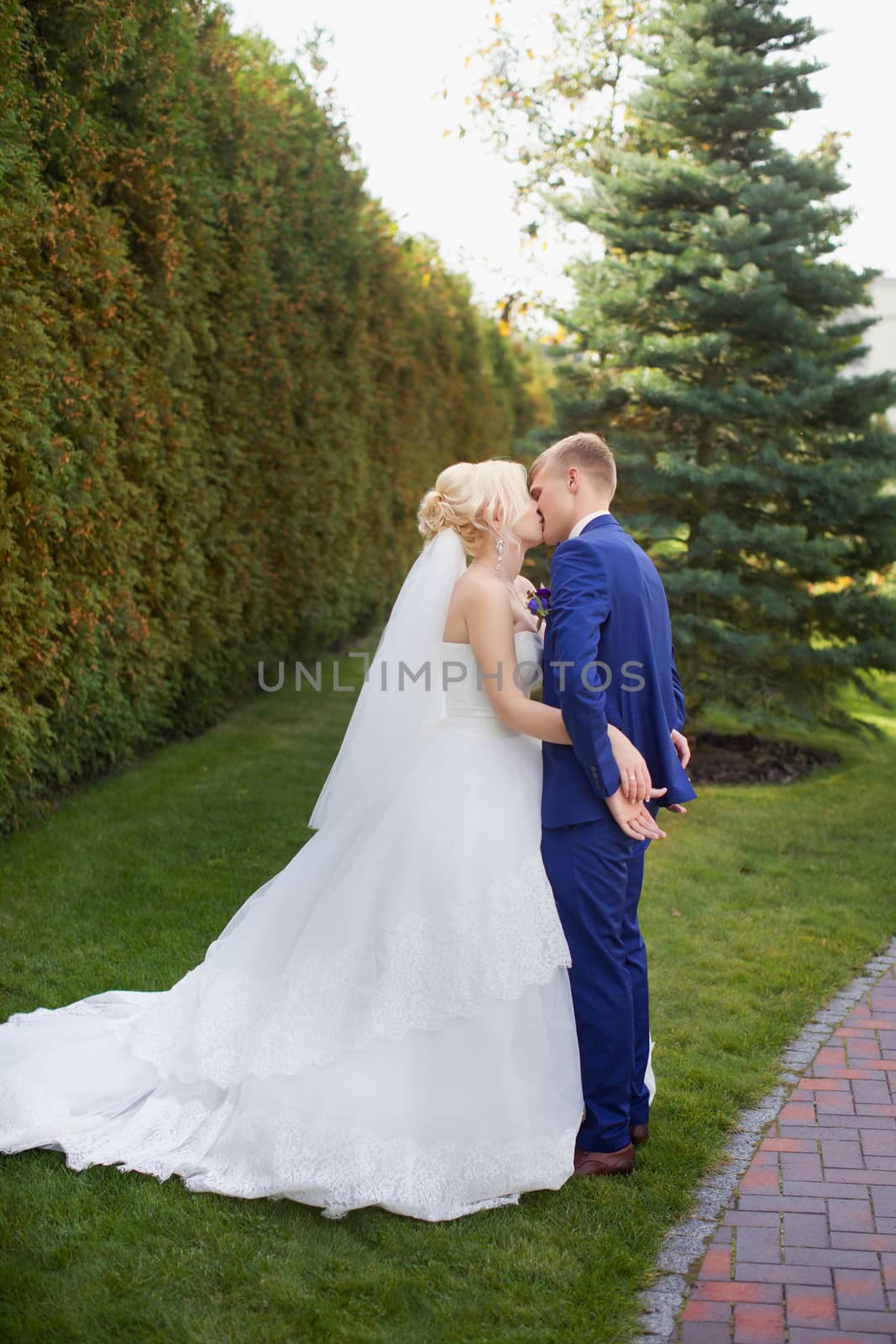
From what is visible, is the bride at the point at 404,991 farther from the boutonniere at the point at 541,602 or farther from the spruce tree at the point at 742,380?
the spruce tree at the point at 742,380

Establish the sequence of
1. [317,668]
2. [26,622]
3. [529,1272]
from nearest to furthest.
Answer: [529,1272], [26,622], [317,668]

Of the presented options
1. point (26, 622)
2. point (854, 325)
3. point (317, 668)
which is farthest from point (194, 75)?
point (317, 668)

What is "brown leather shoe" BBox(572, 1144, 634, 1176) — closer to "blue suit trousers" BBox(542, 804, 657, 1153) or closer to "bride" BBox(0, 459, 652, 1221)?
"blue suit trousers" BBox(542, 804, 657, 1153)

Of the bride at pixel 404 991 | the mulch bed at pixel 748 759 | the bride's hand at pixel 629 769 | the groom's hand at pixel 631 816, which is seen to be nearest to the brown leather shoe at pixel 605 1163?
the bride at pixel 404 991

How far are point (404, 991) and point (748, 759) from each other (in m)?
6.33

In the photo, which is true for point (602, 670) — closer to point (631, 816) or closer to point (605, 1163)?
point (631, 816)

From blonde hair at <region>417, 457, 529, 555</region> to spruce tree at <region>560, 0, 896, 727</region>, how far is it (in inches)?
172

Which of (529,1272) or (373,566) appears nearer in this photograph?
(529,1272)

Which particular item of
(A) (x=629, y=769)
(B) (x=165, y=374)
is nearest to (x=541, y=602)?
(A) (x=629, y=769)

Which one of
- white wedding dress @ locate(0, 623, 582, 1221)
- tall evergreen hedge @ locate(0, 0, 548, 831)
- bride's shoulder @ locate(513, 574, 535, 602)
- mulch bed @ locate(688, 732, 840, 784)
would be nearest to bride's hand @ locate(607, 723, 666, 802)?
white wedding dress @ locate(0, 623, 582, 1221)

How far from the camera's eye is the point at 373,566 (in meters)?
13.8

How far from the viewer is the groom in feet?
10.5

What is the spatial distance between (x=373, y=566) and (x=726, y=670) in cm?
633

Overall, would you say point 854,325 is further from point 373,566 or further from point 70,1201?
point 70,1201
